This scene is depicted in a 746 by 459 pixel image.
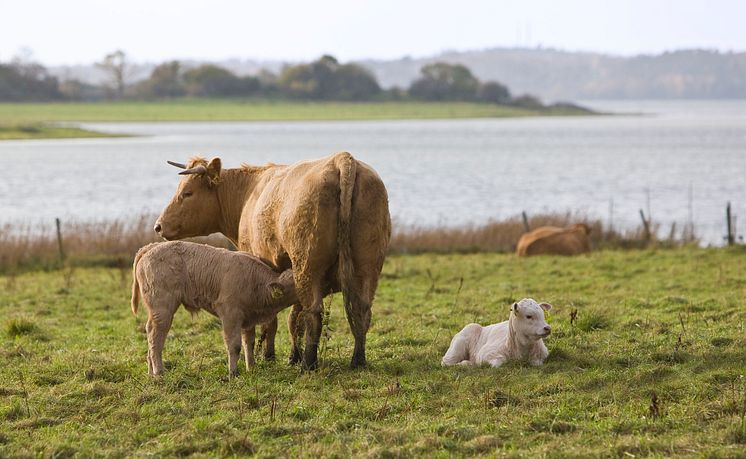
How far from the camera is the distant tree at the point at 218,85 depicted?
6097 inches

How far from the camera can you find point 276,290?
383 inches

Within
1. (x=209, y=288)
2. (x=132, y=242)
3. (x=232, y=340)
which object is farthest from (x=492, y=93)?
(x=232, y=340)

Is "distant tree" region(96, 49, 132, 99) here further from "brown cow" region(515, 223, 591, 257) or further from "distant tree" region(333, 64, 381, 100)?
"brown cow" region(515, 223, 591, 257)

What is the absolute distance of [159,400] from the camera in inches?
345

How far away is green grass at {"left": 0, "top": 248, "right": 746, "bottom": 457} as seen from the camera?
23.6 feet

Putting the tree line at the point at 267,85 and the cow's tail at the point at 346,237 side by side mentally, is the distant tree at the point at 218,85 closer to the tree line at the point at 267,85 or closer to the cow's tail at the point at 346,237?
the tree line at the point at 267,85

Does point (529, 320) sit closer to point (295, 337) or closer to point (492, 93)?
point (295, 337)

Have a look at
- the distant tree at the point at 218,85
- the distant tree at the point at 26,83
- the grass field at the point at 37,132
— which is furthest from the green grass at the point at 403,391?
the distant tree at the point at 218,85

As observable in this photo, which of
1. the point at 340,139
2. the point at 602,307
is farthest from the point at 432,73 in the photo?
the point at 602,307

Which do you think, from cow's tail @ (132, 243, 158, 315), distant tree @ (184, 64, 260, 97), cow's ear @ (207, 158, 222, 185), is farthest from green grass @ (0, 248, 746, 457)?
distant tree @ (184, 64, 260, 97)

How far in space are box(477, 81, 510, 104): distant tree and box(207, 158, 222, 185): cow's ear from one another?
154 meters

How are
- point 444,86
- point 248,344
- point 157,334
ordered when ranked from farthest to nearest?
point 444,86
point 248,344
point 157,334

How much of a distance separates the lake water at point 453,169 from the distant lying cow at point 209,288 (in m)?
21.8

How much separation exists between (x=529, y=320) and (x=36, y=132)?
9600cm
